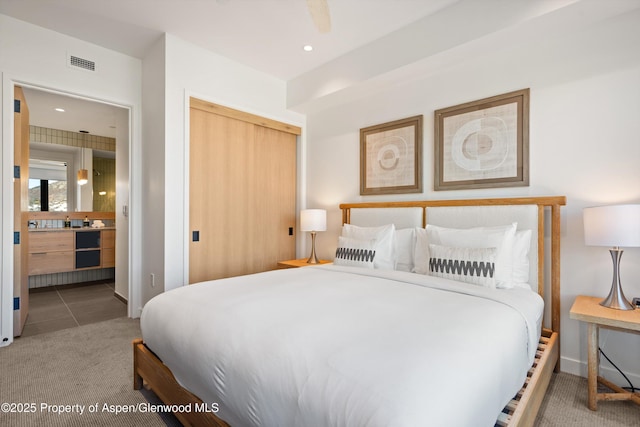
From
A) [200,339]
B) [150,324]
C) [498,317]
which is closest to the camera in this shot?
[200,339]

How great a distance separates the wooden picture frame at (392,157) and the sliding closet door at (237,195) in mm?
1129

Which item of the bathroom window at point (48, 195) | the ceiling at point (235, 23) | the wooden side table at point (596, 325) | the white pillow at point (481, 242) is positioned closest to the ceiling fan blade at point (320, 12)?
the ceiling at point (235, 23)

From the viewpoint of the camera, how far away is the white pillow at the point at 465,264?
6.96ft

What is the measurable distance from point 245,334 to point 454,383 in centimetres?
79

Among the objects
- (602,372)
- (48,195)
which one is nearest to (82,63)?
(48,195)

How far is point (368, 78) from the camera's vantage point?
315 cm

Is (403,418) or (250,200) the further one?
(250,200)

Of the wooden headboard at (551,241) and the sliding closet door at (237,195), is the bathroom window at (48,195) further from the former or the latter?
the wooden headboard at (551,241)

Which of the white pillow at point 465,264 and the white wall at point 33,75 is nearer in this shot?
the white pillow at point 465,264

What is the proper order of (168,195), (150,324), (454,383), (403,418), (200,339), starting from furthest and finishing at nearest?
(168,195) → (150,324) → (200,339) → (454,383) → (403,418)

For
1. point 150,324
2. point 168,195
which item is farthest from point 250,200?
point 150,324

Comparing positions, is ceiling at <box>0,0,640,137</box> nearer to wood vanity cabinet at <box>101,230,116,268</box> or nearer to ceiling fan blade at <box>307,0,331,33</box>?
ceiling fan blade at <box>307,0,331,33</box>

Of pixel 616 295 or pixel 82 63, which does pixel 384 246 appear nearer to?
pixel 616 295

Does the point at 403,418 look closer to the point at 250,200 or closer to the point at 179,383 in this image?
the point at 179,383
